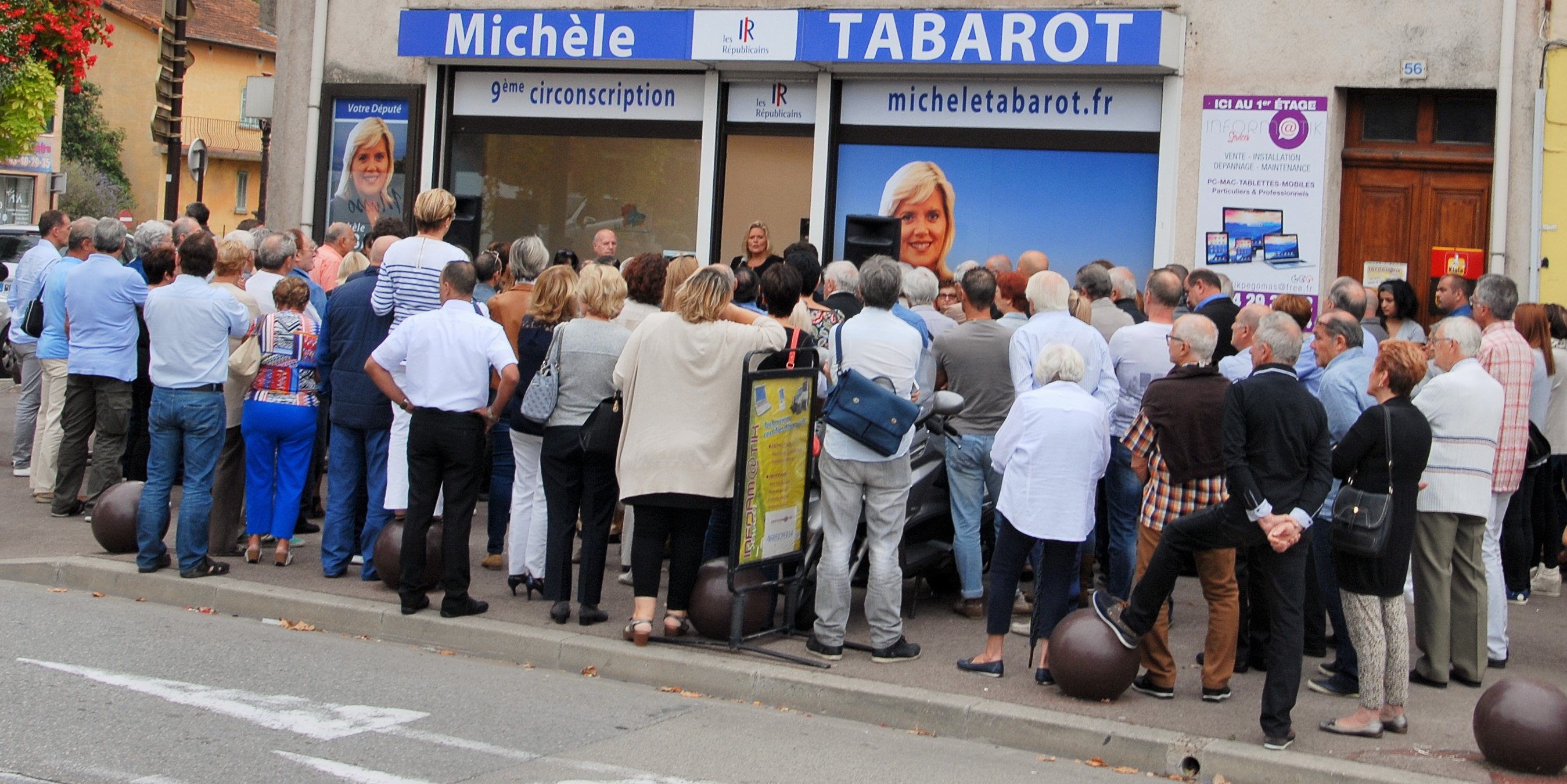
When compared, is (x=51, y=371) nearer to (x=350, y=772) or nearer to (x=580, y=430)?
(x=580, y=430)

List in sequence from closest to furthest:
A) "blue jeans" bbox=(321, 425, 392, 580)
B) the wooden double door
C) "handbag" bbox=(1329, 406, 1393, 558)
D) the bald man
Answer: "handbag" bbox=(1329, 406, 1393, 558)
"blue jeans" bbox=(321, 425, 392, 580)
the bald man
the wooden double door

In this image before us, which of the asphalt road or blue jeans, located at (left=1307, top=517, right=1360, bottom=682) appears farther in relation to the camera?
blue jeans, located at (left=1307, top=517, right=1360, bottom=682)

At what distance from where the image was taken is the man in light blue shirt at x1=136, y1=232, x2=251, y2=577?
8.83m

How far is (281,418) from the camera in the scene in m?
9.17

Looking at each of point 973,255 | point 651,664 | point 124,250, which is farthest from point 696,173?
point 651,664

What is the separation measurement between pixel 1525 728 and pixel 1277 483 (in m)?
1.33

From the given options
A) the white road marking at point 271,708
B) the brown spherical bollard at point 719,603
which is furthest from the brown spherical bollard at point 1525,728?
the white road marking at point 271,708

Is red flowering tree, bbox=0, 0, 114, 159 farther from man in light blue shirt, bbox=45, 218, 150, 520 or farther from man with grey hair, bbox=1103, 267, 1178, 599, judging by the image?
man with grey hair, bbox=1103, 267, 1178, 599

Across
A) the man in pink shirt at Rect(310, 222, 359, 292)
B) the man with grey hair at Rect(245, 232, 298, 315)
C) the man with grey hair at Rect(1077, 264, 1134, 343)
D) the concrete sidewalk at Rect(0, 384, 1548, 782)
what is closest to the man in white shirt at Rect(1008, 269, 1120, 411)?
the man with grey hair at Rect(1077, 264, 1134, 343)

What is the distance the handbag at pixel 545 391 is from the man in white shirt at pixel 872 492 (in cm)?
144

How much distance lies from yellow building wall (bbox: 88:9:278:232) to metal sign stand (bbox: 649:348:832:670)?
46.6 meters

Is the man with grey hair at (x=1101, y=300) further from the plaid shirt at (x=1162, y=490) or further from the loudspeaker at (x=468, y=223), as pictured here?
the loudspeaker at (x=468, y=223)

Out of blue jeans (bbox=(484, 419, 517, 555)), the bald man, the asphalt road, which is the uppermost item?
the bald man

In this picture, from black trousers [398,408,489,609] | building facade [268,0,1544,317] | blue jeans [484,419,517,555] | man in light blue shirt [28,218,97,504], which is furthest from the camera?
building facade [268,0,1544,317]
